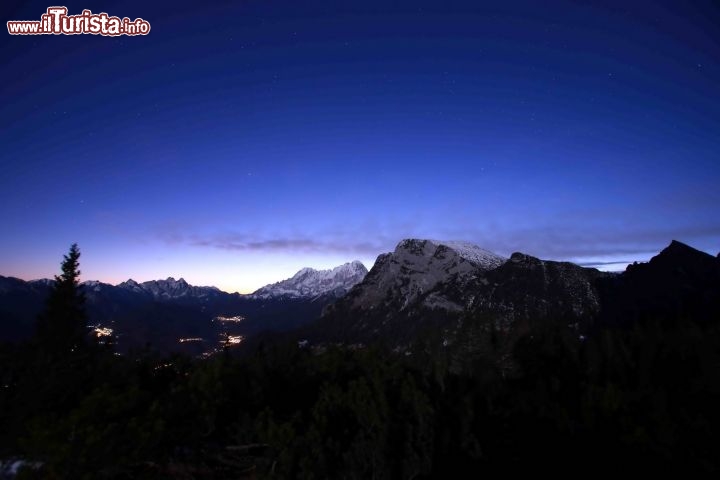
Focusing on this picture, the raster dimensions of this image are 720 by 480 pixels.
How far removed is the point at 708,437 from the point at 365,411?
2300cm

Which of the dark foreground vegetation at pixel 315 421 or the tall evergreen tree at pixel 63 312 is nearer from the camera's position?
the dark foreground vegetation at pixel 315 421

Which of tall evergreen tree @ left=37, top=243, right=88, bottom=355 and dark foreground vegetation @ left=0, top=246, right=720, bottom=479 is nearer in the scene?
dark foreground vegetation @ left=0, top=246, right=720, bottom=479

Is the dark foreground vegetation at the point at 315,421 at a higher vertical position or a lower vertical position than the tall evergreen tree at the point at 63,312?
lower

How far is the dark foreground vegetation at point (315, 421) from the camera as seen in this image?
1500 cm

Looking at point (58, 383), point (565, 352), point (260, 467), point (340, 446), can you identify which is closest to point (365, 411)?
point (340, 446)

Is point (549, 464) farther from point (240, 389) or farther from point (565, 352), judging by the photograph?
point (565, 352)

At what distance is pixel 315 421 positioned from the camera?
2050 centimetres

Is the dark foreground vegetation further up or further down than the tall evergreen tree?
further down

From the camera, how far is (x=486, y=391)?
1259 inches

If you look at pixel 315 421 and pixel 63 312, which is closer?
pixel 315 421

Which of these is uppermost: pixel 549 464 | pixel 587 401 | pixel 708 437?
pixel 587 401

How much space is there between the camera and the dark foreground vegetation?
49.2 feet

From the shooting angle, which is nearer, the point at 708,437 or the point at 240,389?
the point at 240,389

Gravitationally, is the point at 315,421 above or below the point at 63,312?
below
